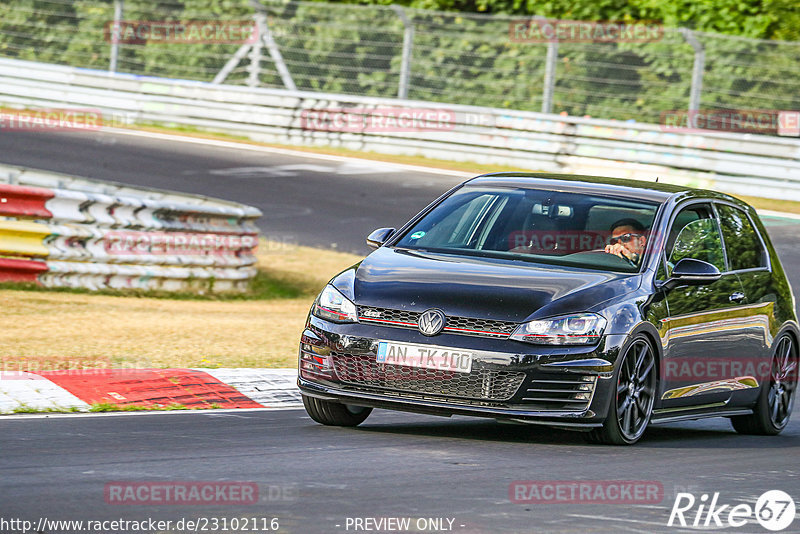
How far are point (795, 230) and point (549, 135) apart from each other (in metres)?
5.09

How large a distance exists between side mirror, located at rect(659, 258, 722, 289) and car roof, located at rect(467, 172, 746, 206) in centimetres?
59

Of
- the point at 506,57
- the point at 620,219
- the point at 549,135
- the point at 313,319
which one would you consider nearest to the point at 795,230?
the point at 549,135

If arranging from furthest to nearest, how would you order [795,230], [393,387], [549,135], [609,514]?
[549,135], [795,230], [393,387], [609,514]

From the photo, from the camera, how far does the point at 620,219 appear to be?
886 centimetres

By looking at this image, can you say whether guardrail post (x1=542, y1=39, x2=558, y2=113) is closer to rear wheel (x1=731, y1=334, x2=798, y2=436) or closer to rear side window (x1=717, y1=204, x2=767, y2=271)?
rear side window (x1=717, y1=204, x2=767, y2=271)

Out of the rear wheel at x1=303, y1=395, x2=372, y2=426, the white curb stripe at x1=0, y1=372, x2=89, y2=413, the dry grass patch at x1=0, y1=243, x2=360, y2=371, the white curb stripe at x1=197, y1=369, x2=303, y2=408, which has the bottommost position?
the dry grass patch at x1=0, y1=243, x2=360, y2=371

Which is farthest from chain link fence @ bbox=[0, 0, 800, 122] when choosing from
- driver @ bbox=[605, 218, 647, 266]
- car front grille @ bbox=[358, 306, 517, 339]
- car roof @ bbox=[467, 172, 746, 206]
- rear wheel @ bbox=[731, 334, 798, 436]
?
car front grille @ bbox=[358, 306, 517, 339]

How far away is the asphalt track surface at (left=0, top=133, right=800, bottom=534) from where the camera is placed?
583 centimetres

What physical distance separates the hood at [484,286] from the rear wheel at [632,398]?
36cm

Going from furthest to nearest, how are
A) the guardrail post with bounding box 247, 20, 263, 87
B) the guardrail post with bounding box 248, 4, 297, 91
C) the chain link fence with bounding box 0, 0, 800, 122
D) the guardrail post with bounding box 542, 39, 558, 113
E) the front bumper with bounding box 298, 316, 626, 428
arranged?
the guardrail post with bounding box 247, 20, 263, 87, the guardrail post with bounding box 248, 4, 297, 91, the guardrail post with bounding box 542, 39, 558, 113, the chain link fence with bounding box 0, 0, 800, 122, the front bumper with bounding box 298, 316, 626, 428

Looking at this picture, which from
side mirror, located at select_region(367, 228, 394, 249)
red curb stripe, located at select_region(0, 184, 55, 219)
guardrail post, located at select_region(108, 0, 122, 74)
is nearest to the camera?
side mirror, located at select_region(367, 228, 394, 249)

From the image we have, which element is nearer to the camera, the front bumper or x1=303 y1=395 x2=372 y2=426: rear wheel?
the front bumper

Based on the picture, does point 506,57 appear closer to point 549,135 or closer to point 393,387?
point 549,135

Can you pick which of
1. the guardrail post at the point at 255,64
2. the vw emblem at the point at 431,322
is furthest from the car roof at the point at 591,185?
the guardrail post at the point at 255,64
